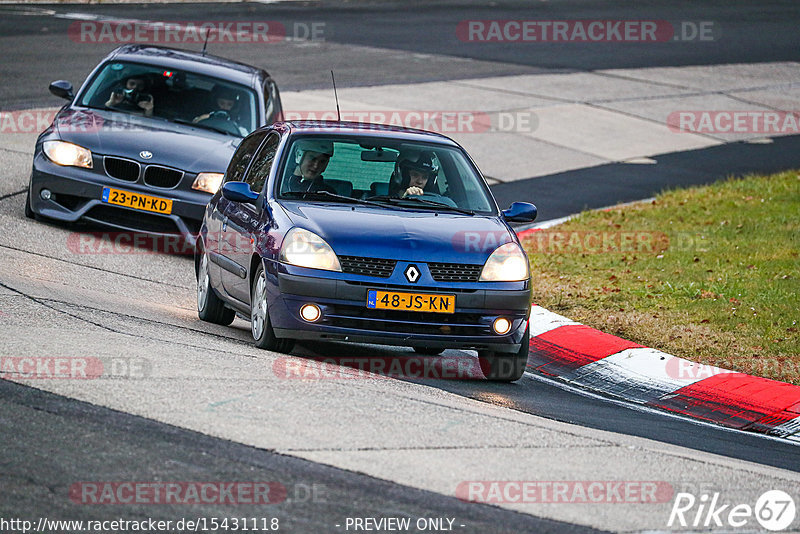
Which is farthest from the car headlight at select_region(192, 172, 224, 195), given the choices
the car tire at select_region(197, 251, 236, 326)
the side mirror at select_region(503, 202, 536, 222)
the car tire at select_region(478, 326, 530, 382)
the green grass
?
the car tire at select_region(478, 326, 530, 382)

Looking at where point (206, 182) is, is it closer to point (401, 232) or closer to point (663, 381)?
point (401, 232)

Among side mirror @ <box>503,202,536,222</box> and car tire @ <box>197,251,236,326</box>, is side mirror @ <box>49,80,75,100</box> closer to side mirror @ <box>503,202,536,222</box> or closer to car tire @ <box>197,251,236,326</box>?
car tire @ <box>197,251,236,326</box>

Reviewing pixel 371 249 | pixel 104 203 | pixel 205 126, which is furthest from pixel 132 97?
pixel 371 249

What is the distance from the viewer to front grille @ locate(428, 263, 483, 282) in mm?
8195

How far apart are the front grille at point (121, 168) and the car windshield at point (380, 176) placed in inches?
122

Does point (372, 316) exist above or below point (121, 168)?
below

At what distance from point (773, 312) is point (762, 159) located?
956 cm

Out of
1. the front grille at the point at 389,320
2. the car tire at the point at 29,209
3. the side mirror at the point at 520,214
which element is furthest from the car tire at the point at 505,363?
the car tire at the point at 29,209

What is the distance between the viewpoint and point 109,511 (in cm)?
520

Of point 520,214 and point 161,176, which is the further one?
point 161,176

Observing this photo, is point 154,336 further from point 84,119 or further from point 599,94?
point 599,94

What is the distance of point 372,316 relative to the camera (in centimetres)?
814

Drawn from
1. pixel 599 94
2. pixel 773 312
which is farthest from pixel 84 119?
pixel 599 94

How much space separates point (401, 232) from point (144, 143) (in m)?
4.65
